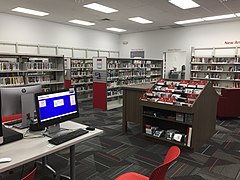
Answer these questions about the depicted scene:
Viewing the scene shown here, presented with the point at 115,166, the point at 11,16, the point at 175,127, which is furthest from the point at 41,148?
the point at 11,16

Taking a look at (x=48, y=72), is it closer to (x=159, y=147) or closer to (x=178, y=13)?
(x=159, y=147)

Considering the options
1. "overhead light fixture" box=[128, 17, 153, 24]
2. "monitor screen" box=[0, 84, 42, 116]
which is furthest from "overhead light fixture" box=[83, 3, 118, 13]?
"monitor screen" box=[0, 84, 42, 116]

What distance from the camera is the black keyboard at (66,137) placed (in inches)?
72.6

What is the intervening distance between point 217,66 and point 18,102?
7.73m

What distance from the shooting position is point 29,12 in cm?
664

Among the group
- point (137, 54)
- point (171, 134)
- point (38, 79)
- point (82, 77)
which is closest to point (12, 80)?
point (38, 79)

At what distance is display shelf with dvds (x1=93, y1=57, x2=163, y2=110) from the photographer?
641 centimetres

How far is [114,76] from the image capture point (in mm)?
6852

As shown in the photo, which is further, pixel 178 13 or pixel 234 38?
pixel 234 38

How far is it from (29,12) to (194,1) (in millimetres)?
5543

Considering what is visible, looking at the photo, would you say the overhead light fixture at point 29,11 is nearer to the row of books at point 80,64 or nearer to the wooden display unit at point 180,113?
the row of books at point 80,64

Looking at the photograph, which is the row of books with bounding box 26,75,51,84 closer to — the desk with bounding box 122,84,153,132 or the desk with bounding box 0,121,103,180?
the desk with bounding box 122,84,153,132

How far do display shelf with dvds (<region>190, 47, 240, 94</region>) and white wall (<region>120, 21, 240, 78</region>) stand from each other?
1.19 ft

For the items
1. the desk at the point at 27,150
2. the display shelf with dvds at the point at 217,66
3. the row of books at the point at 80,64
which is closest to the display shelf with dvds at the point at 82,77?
the row of books at the point at 80,64
